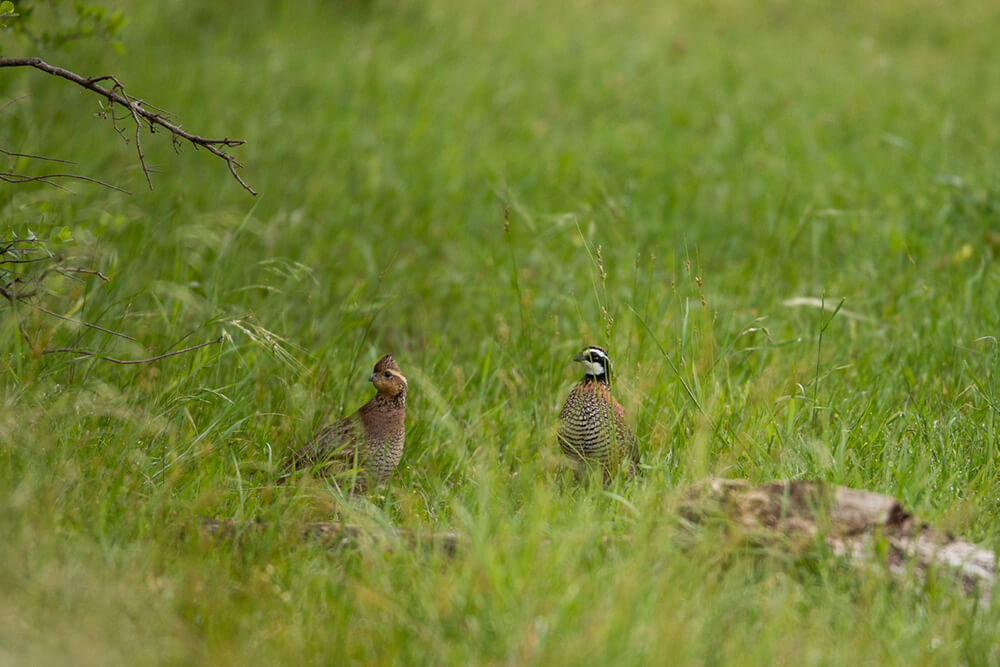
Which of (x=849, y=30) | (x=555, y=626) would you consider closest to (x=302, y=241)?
(x=555, y=626)

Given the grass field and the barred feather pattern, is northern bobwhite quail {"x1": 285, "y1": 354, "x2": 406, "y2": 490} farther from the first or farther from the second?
the barred feather pattern

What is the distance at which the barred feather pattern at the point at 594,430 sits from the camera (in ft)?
14.8

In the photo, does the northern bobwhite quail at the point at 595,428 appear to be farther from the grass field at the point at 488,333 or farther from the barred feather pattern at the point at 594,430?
the grass field at the point at 488,333

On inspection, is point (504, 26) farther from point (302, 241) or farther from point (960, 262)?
point (960, 262)

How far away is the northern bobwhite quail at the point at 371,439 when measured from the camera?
4449 millimetres

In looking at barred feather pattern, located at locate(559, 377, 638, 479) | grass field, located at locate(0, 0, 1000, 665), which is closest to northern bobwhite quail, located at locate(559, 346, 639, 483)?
barred feather pattern, located at locate(559, 377, 638, 479)

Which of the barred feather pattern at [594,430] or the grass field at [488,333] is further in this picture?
the barred feather pattern at [594,430]

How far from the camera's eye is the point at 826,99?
11516mm

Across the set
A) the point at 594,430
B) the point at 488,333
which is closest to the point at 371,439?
the point at 594,430

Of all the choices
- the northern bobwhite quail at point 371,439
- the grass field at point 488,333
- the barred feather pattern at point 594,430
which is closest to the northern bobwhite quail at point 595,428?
the barred feather pattern at point 594,430

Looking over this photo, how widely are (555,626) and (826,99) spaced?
10.1 m

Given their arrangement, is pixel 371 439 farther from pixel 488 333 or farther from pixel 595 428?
pixel 488 333

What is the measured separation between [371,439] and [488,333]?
2.03 metres

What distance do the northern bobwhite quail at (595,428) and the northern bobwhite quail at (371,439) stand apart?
80 centimetres
